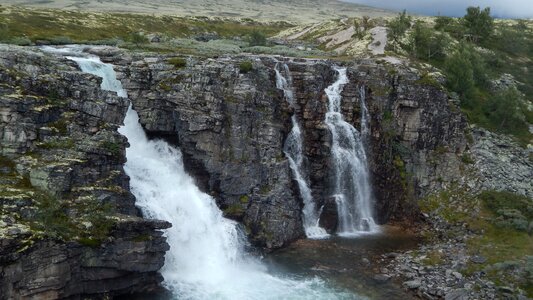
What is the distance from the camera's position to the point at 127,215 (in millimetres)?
35562

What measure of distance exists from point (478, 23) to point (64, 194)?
9766 cm

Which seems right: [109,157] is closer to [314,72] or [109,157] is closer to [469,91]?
[314,72]

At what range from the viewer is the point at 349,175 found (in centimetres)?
5556

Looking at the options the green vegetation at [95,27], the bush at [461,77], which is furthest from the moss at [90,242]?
the bush at [461,77]

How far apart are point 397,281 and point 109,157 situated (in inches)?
1083

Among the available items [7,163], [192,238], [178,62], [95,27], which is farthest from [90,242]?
[95,27]

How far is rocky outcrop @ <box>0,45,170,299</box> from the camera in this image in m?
29.4

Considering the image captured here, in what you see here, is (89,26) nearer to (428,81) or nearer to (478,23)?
(428,81)

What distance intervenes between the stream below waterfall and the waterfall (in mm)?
2638

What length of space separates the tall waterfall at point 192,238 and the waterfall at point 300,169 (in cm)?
1032

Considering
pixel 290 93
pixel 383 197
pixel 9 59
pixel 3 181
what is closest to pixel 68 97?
pixel 9 59

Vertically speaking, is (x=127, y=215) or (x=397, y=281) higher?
(x=127, y=215)

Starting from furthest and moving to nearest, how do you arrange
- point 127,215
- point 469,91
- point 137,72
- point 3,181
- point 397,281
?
point 469,91 → point 137,72 → point 397,281 → point 127,215 → point 3,181

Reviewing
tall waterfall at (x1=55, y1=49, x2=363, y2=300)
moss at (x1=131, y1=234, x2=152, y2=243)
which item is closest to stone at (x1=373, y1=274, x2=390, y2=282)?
tall waterfall at (x1=55, y1=49, x2=363, y2=300)
